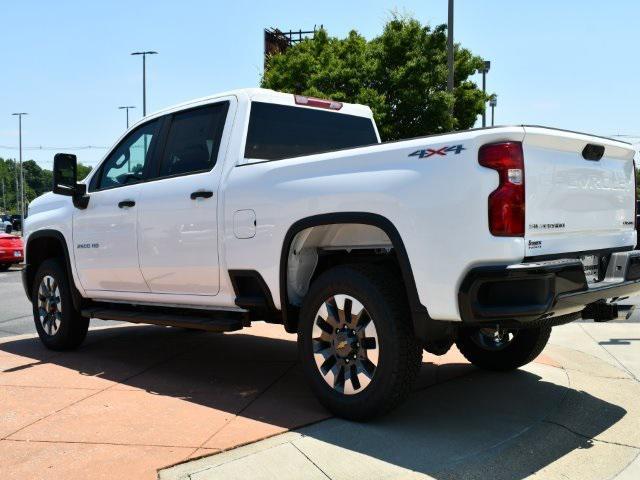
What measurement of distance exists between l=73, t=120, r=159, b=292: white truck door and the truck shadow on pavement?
792 mm

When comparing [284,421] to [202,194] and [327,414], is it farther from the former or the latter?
[202,194]

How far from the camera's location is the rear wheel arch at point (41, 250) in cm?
648

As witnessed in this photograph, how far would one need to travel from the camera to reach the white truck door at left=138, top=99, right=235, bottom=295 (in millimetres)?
4867

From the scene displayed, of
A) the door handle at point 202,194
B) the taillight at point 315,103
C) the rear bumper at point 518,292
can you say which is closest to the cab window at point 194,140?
the door handle at point 202,194

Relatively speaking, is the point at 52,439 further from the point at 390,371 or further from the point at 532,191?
the point at 532,191

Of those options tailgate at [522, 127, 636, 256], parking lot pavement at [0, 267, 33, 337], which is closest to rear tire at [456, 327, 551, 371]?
tailgate at [522, 127, 636, 256]

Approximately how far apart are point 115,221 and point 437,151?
10.6ft

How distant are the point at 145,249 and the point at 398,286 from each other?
7.77 feet

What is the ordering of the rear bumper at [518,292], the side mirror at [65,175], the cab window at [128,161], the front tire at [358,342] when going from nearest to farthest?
the rear bumper at [518,292] → the front tire at [358,342] → the cab window at [128,161] → the side mirror at [65,175]

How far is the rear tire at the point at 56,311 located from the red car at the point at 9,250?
1310 cm

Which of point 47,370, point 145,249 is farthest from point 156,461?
point 47,370

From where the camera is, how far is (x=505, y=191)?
11.2 ft

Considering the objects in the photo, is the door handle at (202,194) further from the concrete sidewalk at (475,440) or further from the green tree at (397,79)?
the green tree at (397,79)

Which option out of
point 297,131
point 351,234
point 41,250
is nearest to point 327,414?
point 351,234
